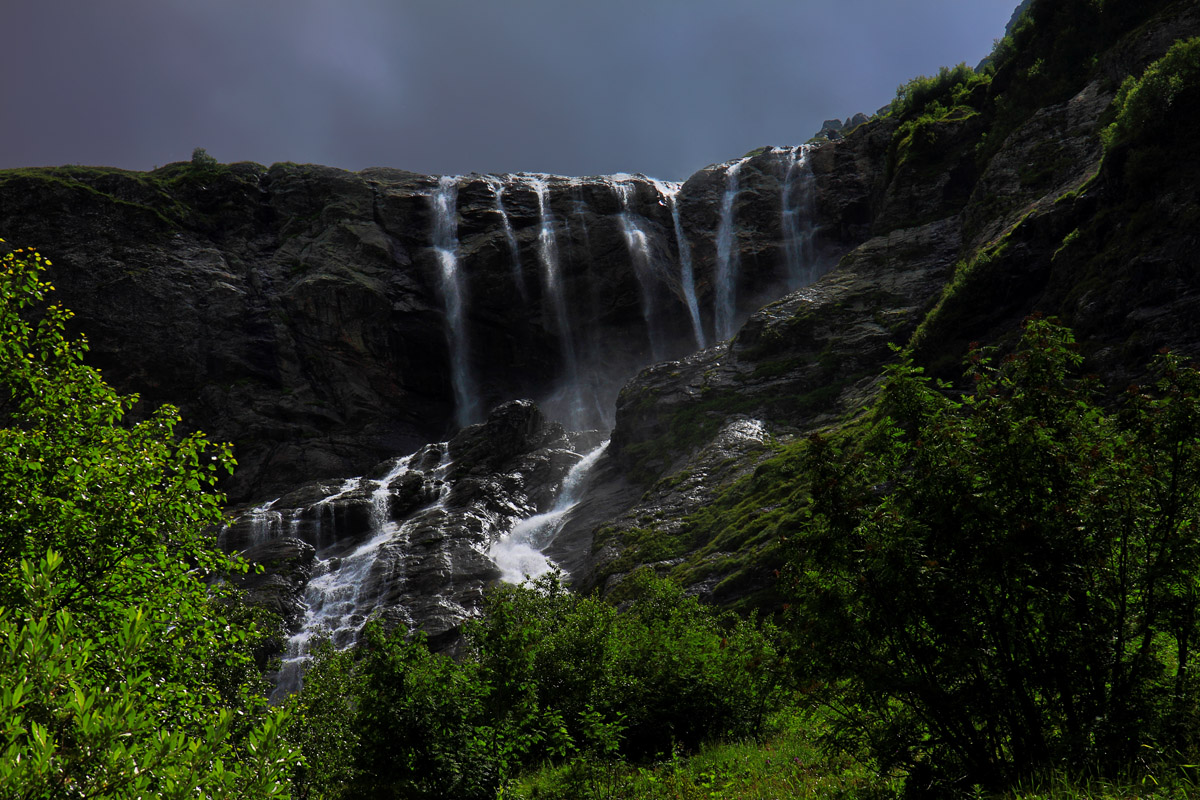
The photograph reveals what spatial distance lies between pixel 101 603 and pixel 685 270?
209ft

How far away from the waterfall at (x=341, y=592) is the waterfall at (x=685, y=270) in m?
29.7

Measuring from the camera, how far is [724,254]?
212ft

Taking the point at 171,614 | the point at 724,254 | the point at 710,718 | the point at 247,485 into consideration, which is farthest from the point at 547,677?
the point at 724,254

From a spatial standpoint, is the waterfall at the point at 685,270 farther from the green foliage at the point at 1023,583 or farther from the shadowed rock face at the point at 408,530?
the green foliage at the point at 1023,583

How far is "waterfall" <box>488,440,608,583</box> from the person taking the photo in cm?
3862

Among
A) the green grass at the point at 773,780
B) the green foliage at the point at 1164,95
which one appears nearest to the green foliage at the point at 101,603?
the green grass at the point at 773,780

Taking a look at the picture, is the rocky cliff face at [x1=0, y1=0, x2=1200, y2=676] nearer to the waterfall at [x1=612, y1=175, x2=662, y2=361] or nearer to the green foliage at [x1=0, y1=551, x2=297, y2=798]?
the waterfall at [x1=612, y1=175, x2=662, y2=361]

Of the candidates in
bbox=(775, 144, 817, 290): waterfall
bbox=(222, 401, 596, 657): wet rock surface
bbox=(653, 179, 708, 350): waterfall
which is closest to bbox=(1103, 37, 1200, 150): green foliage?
bbox=(775, 144, 817, 290): waterfall

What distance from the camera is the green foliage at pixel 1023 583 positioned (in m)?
5.92

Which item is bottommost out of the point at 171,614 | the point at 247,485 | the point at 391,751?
the point at 391,751

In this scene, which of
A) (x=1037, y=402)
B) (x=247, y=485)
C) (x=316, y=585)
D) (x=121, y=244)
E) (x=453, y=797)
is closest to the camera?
(x=1037, y=402)

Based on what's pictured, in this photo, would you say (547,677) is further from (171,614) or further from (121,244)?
(121,244)

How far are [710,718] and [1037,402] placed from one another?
10.3m

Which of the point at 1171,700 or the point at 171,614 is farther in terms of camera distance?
the point at 171,614
